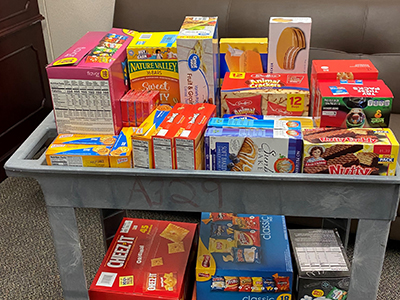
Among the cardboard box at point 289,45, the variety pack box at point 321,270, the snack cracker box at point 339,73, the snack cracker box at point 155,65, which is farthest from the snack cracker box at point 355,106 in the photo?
the variety pack box at point 321,270

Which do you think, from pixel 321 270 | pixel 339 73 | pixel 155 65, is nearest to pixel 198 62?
pixel 155 65

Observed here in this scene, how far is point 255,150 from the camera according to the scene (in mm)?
1194

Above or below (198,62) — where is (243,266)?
below

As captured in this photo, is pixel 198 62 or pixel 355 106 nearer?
pixel 355 106

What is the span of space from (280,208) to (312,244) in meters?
0.56

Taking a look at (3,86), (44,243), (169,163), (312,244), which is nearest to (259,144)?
(169,163)

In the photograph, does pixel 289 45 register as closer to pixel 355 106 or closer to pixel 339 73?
pixel 339 73

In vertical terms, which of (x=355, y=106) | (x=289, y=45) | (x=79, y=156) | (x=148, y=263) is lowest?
(x=148, y=263)

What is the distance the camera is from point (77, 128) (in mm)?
1353

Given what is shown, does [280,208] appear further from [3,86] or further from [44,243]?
[3,86]

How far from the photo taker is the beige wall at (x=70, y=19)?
2.94 meters

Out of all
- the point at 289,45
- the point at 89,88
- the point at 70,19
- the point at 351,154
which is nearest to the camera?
the point at 351,154

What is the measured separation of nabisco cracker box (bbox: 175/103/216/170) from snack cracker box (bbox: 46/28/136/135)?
0.24 metres

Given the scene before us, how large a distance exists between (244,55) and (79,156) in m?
0.64
